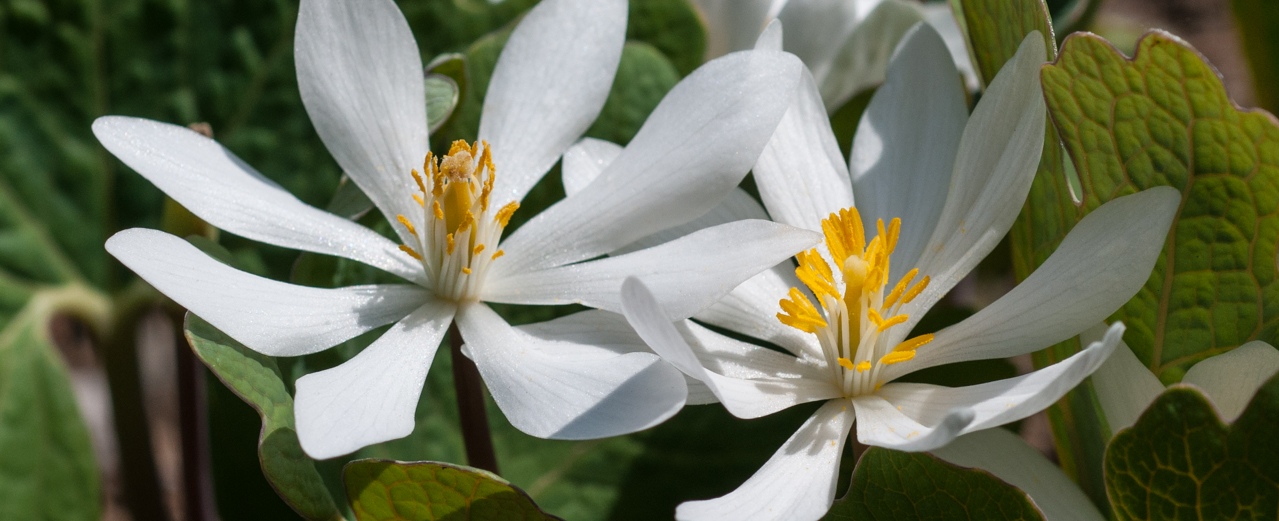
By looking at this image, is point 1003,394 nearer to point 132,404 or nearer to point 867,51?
point 867,51

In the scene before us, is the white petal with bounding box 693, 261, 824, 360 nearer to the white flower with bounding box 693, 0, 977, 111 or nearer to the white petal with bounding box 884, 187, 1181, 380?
the white petal with bounding box 884, 187, 1181, 380

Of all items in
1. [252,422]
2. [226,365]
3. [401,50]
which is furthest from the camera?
[252,422]

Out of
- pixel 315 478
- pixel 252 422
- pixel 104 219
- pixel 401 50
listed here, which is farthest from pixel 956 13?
pixel 104 219

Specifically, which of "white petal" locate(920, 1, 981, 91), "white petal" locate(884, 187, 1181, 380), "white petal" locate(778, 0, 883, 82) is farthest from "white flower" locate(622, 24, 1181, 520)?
"white petal" locate(920, 1, 981, 91)

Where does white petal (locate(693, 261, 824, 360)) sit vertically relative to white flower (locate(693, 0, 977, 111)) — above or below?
below

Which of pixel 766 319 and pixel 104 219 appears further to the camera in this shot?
pixel 104 219

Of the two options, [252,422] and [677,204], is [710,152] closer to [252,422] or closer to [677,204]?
[677,204]
